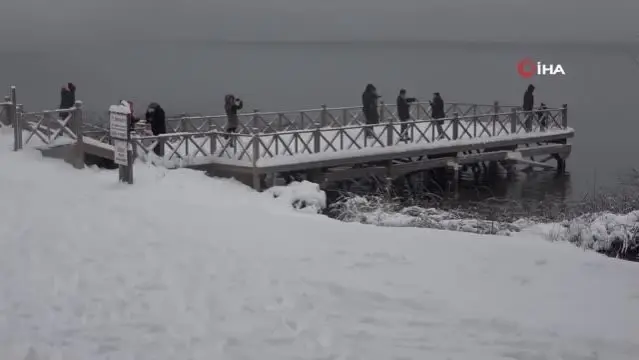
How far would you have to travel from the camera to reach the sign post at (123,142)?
15094 millimetres

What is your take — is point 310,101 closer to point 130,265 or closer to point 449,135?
point 449,135

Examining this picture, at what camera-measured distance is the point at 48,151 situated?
57.8ft

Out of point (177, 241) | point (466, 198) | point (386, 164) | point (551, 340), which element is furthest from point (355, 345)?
point (466, 198)

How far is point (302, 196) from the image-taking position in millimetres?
17703

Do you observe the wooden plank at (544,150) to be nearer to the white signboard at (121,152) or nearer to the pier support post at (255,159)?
the pier support post at (255,159)

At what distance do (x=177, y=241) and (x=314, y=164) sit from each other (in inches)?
440

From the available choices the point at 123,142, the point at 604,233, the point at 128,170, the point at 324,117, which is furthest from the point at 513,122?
the point at 123,142

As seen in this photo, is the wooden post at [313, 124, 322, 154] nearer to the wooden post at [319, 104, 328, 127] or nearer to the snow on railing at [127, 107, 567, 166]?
the snow on railing at [127, 107, 567, 166]

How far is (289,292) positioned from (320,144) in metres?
14.1

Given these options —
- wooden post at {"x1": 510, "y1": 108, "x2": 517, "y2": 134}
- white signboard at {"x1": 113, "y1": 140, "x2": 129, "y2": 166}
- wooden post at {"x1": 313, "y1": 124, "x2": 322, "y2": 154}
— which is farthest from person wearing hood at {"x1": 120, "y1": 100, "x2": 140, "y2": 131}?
wooden post at {"x1": 510, "y1": 108, "x2": 517, "y2": 134}

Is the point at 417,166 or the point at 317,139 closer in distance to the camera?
the point at 317,139

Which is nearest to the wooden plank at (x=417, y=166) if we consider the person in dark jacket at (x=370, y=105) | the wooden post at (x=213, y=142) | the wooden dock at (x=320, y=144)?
the wooden dock at (x=320, y=144)

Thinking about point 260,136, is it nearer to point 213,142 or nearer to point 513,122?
point 213,142

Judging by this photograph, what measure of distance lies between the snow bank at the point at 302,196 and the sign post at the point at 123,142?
3.47m
